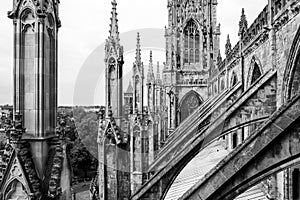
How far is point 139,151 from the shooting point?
959cm

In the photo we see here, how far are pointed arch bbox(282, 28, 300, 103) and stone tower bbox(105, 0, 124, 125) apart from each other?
14.8ft

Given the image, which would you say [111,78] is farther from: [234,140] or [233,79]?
[233,79]

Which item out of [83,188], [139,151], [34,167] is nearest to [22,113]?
[34,167]

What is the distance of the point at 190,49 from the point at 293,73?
24.3 metres

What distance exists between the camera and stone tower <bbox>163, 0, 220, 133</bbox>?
29812 millimetres

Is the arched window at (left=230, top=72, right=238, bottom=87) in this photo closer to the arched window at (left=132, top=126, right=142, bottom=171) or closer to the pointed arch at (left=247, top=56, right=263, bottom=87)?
the pointed arch at (left=247, top=56, right=263, bottom=87)

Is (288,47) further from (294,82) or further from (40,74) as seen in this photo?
(40,74)

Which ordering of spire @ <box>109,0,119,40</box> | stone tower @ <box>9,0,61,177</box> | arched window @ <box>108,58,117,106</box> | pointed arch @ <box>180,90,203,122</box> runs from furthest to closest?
pointed arch @ <box>180,90,203,122</box> → arched window @ <box>108,58,117,106</box> → spire @ <box>109,0,119,40</box> → stone tower @ <box>9,0,61,177</box>

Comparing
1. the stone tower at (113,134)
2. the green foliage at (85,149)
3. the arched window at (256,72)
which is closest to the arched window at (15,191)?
the stone tower at (113,134)

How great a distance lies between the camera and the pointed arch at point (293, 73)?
6.75m

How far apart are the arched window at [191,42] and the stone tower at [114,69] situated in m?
23.0

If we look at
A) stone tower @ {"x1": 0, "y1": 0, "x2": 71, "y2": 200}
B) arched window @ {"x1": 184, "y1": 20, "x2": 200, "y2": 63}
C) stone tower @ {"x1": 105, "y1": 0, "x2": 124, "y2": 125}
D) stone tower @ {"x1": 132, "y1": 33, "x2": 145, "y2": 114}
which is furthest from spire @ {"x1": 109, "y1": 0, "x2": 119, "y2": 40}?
arched window @ {"x1": 184, "y1": 20, "x2": 200, "y2": 63}

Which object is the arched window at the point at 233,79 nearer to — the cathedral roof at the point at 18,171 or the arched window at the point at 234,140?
the arched window at the point at 234,140

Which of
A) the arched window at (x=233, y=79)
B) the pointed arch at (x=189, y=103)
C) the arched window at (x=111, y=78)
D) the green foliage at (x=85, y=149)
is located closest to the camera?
the arched window at (x=111, y=78)
